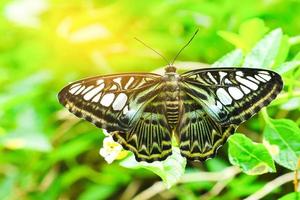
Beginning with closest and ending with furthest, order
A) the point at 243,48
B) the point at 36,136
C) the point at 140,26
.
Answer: the point at 243,48 → the point at 36,136 → the point at 140,26

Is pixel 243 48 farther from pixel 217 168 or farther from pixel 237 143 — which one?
pixel 217 168

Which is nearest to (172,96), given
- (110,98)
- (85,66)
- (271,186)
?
(110,98)

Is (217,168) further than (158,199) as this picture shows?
No

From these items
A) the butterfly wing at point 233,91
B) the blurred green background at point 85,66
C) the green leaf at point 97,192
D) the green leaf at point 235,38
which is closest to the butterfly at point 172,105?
the butterfly wing at point 233,91

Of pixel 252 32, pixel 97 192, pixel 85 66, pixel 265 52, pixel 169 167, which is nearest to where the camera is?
pixel 169 167

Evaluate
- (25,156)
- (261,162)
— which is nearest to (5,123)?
(25,156)

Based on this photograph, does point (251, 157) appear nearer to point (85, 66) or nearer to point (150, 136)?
point (150, 136)
